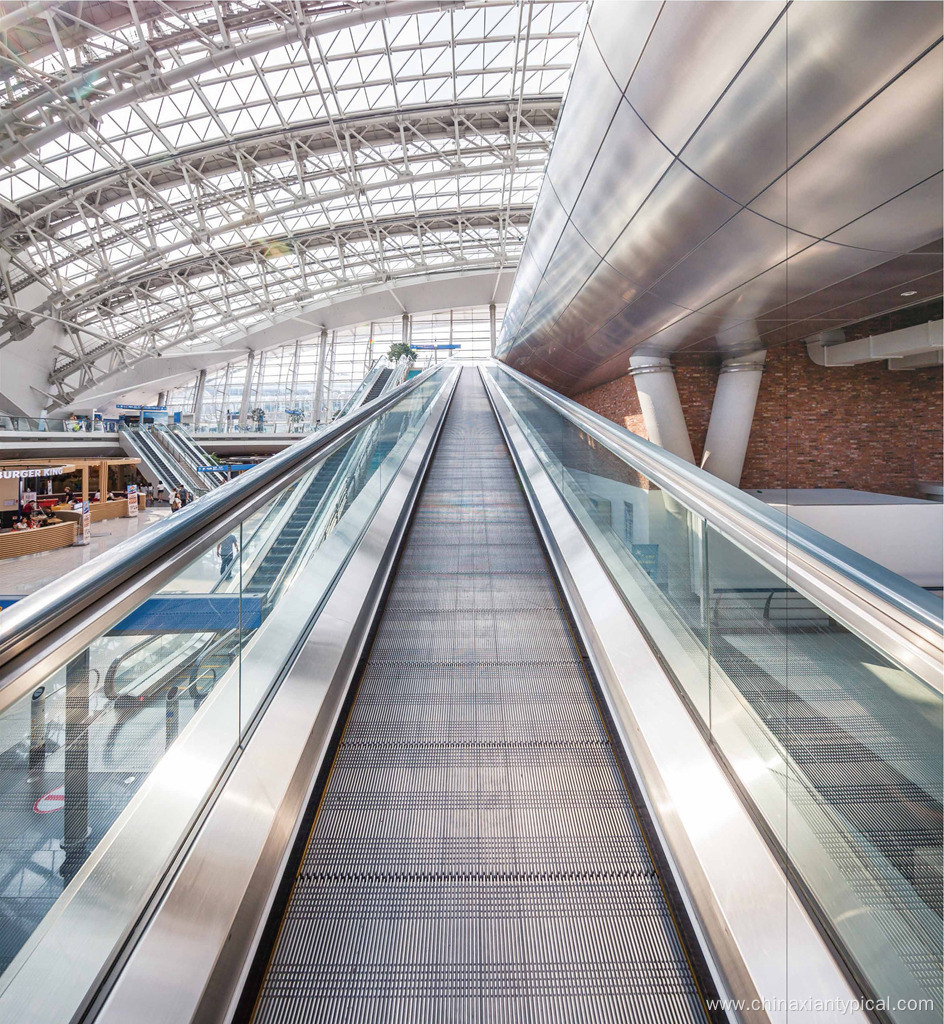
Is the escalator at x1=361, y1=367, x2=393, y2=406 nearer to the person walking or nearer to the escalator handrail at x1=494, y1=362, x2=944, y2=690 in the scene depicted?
the person walking

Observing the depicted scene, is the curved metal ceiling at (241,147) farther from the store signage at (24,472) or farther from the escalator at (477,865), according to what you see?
the escalator at (477,865)

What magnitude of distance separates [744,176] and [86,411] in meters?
38.7

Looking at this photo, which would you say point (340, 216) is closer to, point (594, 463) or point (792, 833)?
point (594, 463)

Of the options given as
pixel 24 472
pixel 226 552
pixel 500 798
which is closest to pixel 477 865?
pixel 500 798

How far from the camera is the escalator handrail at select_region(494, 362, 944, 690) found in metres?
0.89

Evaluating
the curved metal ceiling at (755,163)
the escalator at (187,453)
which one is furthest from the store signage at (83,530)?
the curved metal ceiling at (755,163)

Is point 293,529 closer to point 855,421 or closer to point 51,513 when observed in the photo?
point 855,421

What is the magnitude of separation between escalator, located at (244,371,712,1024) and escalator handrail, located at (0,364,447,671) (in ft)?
3.26

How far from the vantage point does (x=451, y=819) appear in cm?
173

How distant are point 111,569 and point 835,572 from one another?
150 centimetres

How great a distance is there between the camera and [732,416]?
32.6ft

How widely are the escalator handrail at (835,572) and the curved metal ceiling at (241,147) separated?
16369 mm

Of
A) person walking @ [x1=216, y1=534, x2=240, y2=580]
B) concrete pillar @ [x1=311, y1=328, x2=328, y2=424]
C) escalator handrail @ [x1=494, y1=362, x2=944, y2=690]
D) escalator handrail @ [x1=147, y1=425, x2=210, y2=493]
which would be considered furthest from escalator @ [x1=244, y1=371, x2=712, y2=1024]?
concrete pillar @ [x1=311, y1=328, x2=328, y2=424]

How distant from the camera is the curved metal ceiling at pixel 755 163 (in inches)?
120
